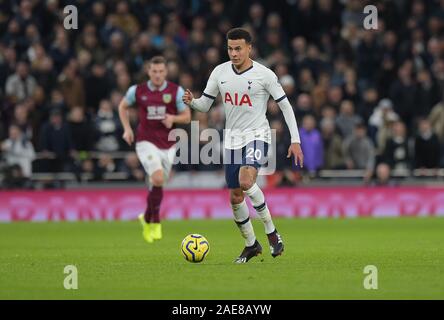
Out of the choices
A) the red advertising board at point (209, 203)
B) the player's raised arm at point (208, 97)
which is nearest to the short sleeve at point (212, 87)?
the player's raised arm at point (208, 97)

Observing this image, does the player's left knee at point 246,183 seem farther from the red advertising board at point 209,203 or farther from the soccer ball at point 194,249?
the red advertising board at point 209,203

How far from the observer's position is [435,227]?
1923cm

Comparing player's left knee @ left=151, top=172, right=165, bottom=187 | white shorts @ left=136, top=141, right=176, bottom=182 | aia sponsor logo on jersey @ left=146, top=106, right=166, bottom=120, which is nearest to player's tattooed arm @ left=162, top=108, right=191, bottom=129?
aia sponsor logo on jersey @ left=146, top=106, right=166, bottom=120

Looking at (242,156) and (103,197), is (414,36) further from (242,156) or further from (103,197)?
(242,156)

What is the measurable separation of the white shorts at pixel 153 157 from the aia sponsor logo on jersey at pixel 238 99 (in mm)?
4192

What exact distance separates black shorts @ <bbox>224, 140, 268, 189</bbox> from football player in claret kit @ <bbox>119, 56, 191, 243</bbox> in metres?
3.88

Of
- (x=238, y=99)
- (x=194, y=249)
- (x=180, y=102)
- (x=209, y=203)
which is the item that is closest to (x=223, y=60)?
(x=209, y=203)

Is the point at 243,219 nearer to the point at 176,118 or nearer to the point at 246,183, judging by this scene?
the point at 246,183

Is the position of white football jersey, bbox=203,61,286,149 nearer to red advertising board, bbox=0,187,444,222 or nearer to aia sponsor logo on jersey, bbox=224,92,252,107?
aia sponsor logo on jersey, bbox=224,92,252,107

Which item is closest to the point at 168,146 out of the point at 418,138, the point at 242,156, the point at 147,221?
the point at 147,221

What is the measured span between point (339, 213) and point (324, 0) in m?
5.61

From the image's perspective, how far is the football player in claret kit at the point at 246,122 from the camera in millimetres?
12547

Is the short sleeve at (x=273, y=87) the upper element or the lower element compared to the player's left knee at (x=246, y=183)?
upper

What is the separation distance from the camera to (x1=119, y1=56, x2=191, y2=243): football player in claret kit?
54.4 ft
